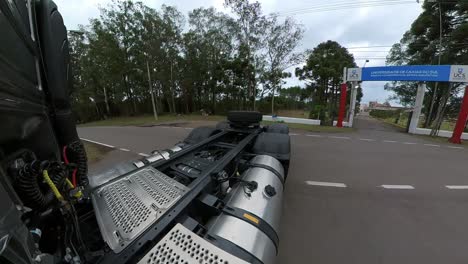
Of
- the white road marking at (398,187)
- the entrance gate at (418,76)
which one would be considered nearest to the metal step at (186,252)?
the white road marking at (398,187)

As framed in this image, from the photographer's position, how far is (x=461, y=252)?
80.7 inches

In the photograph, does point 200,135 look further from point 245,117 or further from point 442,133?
point 442,133

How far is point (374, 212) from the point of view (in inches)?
109

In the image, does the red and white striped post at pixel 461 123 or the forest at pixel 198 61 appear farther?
the forest at pixel 198 61

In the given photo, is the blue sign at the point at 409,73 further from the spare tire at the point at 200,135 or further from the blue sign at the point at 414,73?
the spare tire at the point at 200,135

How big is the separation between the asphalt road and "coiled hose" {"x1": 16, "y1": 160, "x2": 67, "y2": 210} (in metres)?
1.93

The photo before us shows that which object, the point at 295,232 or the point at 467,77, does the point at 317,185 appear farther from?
the point at 467,77

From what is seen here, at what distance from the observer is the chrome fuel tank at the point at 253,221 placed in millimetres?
1121

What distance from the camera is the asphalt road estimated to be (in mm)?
2031

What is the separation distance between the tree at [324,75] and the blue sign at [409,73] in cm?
352

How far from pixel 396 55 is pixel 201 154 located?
84.9ft

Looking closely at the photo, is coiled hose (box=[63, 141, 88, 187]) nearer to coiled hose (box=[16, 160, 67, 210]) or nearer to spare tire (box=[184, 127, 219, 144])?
coiled hose (box=[16, 160, 67, 210])

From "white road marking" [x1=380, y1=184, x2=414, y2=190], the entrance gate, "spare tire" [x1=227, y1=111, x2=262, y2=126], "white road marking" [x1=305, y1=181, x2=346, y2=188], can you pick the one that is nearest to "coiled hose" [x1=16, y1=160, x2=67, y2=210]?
"spare tire" [x1=227, y1=111, x2=262, y2=126]

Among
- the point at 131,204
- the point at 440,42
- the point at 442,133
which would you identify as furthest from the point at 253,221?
the point at 440,42
